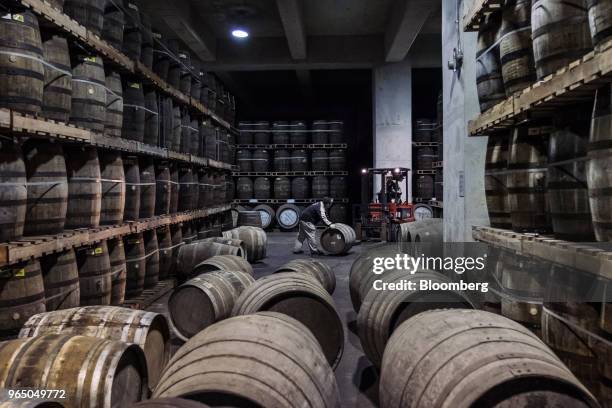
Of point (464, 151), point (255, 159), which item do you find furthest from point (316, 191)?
point (464, 151)

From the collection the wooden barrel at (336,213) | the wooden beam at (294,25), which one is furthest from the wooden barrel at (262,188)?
the wooden beam at (294,25)

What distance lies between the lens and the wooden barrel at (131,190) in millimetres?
6531

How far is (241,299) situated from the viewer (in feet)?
12.8

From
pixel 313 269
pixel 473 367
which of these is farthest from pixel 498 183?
pixel 313 269

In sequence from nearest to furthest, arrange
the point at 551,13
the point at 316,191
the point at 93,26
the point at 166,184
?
the point at 551,13
the point at 93,26
the point at 166,184
the point at 316,191

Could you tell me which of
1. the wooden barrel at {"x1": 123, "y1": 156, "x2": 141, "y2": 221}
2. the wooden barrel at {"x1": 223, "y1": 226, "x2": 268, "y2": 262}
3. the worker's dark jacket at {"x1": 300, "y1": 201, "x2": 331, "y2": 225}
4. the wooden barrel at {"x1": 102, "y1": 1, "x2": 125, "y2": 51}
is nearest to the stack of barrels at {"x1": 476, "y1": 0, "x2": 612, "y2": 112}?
the wooden barrel at {"x1": 102, "y1": 1, "x2": 125, "y2": 51}

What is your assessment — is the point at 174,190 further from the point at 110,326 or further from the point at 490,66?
the point at 490,66

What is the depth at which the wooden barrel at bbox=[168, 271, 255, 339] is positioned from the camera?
490 centimetres

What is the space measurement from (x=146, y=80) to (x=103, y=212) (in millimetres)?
2393

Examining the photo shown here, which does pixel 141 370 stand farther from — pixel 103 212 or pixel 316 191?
pixel 316 191

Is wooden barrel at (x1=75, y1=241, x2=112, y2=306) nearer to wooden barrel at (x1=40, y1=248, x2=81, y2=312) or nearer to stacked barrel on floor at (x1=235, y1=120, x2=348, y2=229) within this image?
wooden barrel at (x1=40, y1=248, x2=81, y2=312)

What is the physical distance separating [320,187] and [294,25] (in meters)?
6.34

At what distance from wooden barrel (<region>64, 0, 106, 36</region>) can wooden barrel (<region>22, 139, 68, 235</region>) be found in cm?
168

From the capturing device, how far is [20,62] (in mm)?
4051
